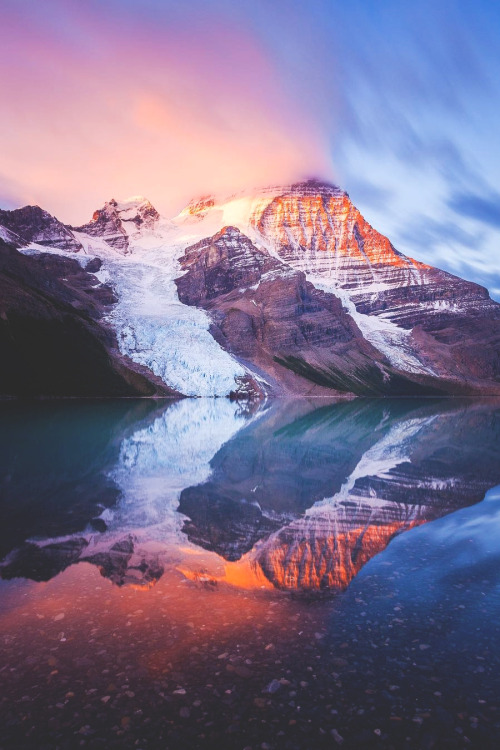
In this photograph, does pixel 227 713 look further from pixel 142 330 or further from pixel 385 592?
pixel 142 330

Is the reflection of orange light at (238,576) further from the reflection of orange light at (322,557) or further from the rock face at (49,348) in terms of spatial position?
the rock face at (49,348)

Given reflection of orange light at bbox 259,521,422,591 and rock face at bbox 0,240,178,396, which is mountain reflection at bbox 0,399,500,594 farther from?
rock face at bbox 0,240,178,396

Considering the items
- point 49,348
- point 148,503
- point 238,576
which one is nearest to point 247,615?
point 238,576

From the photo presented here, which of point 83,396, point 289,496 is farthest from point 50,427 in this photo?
point 83,396

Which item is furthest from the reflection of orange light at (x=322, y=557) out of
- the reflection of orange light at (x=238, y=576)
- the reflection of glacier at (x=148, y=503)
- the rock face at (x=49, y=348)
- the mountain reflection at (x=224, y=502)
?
the rock face at (x=49, y=348)

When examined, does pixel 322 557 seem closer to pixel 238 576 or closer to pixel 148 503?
pixel 238 576
